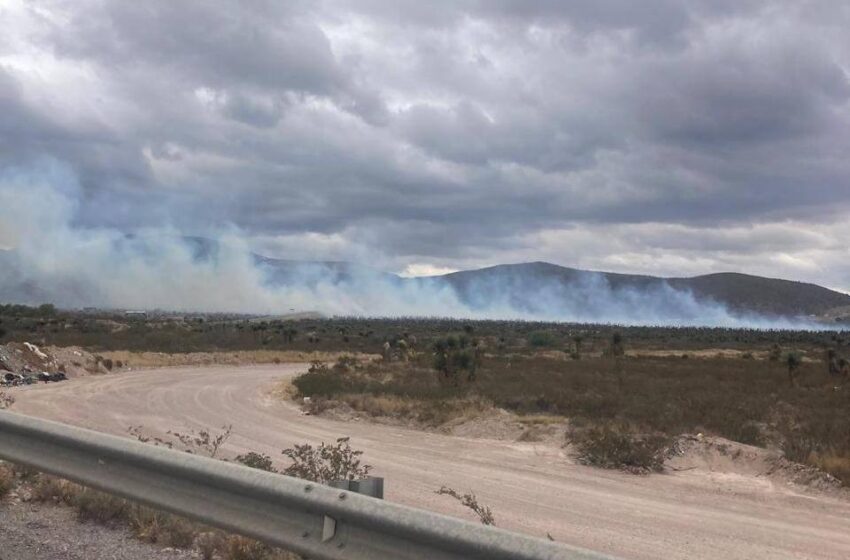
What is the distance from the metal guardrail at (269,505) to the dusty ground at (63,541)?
0.65 meters

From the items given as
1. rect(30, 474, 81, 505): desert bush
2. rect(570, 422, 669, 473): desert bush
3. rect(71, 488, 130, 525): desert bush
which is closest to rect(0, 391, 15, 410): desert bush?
rect(30, 474, 81, 505): desert bush

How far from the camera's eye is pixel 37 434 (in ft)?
21.4

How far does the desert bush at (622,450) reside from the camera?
56.9ft

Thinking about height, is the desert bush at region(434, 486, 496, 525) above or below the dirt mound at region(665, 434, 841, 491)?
above

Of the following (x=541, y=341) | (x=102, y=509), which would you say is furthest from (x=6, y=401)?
(x=541, y=341)

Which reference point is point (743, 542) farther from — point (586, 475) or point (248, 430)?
point (248, 430)

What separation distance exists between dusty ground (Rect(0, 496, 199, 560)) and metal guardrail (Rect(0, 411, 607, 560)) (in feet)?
2.12

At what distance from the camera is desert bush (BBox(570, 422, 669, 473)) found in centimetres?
1733

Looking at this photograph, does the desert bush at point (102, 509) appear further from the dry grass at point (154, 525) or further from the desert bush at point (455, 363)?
the desert bush at point (455, 363)

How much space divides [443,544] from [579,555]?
768mm

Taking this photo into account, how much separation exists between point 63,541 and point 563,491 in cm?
944

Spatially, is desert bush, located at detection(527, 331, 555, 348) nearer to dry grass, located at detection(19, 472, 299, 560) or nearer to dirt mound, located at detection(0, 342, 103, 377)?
dirt mound, located at detection(0, 342, 103, 377)

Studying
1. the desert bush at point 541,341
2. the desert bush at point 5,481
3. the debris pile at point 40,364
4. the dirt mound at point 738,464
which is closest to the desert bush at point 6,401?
the desert bush at point 5,481

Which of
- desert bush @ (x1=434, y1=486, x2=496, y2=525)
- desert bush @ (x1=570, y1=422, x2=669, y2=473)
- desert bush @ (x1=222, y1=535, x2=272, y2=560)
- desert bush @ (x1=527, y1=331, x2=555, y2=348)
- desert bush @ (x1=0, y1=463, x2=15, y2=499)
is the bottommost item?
desert bush @ (x1=570, y1=422, x2=669, y2=473)
